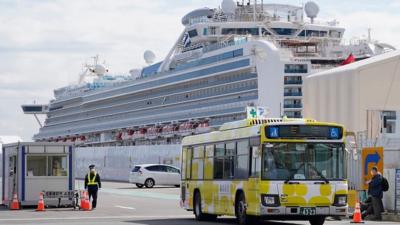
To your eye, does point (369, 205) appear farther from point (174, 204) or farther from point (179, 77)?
point (179, 77)

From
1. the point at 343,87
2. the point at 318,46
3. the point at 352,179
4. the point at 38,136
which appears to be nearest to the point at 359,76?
the point at 343,87

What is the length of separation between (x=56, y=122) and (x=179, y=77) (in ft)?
131

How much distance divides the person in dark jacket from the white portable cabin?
33.0 ft

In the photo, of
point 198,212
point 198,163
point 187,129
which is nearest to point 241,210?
point 198,212

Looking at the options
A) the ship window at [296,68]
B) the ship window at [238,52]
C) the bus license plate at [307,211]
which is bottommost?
the bus license plate at [307,211]

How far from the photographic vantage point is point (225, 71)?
85.8m

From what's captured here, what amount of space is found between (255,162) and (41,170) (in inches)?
471

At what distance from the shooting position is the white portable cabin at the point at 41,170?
31.5 metres

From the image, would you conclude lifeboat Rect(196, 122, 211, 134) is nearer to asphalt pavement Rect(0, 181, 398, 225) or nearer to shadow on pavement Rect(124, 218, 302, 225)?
asphalt pavement Rect(0, 181, 398, 225)

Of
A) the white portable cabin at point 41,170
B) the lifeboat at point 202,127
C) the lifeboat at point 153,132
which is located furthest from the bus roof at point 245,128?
the lifeboat at point 153,132

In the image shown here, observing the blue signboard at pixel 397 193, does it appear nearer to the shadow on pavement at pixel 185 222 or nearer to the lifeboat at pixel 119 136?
the shadow on pavement at pixel 185 222

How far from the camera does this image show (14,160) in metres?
32.5

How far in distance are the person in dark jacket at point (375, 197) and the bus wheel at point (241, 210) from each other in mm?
3918

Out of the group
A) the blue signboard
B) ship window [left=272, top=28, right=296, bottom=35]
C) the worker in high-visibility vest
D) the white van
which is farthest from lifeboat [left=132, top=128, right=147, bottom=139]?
the blue signboard
